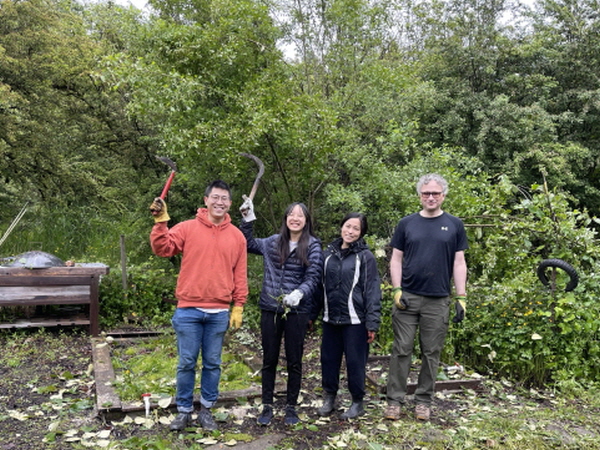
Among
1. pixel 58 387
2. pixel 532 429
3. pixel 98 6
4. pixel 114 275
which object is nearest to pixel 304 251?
pixel 532 429

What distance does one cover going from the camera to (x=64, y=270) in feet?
19.2

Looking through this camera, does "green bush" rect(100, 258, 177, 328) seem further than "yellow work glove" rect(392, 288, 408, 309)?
Yes

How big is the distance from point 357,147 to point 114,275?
385 cm

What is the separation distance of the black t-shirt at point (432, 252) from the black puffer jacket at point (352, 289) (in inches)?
11.6

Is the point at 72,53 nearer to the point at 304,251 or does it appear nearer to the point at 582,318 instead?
the point at 304,251

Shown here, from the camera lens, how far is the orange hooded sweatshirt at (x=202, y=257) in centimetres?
326

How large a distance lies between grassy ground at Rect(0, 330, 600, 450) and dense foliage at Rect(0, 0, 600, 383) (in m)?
0.70

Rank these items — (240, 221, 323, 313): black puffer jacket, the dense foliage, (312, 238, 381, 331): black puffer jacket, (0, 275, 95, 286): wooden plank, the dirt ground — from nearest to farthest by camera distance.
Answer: the dirt ground → (240, 221, 323, 313): black puffer jacket → (312, 238, 381, 331): black puffer jacket → the dense foliage → (0, 275, 95, 286): wooden plank

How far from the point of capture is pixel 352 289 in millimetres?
3512

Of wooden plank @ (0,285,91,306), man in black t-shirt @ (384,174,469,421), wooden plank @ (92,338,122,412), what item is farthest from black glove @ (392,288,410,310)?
wooden plank @ (0,285,91,306)

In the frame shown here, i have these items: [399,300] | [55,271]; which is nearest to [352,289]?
[399,300]

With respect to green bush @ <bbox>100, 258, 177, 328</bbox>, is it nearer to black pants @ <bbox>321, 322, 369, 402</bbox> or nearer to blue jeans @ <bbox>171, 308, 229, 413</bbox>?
blue jeans @ <bbox>171, 308, 229, 413</bbox>

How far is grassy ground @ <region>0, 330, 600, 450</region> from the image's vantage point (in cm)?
318

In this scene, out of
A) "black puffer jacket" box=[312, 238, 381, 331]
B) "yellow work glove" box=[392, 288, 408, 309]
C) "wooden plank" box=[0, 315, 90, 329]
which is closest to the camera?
"black puffer jacket" box=[312, 238, 381, 331]
